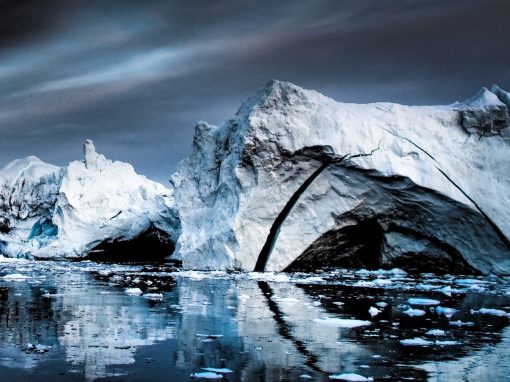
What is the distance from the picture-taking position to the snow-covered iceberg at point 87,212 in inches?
938

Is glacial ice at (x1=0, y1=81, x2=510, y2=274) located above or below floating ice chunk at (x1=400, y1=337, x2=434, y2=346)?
above

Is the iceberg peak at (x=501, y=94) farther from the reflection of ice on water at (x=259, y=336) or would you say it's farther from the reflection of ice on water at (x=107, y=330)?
the reflection of ice on water at (x=107, y=330)

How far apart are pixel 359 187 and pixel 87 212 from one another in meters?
13.9

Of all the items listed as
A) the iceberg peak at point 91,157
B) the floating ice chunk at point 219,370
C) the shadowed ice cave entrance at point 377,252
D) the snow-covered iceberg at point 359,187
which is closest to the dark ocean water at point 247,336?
the floating ice chunk at point 219,370

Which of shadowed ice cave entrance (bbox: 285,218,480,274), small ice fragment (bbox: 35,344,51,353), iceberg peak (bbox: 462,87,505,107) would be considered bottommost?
small ice fragment (bbox: 35,344,51,353)

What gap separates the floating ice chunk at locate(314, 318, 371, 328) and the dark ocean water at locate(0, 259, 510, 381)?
0.01 m

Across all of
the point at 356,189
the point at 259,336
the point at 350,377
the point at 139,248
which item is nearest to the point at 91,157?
the point at 139,248

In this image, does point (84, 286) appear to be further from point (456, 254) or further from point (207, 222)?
point (456, 254)

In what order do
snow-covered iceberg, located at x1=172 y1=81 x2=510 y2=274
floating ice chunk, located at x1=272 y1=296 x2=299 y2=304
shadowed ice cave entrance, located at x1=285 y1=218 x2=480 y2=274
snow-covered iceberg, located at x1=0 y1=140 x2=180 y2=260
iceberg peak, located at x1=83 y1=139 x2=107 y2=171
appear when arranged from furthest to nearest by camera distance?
iceberg peak, located at x1=83 y1=139 x2=107 y2=171
snow-covered iceberg, located at x1=0 y1=140 x2=180 y2=260
shadowed ice cave entrance, located at x1=285 y1=218 x2=480 y2=274
snow-covered iceberg, located at x1=172 y1=81 x2=510 y2=274
floating ice chunk, located at x1=272 y1=296 x2=299 y2=304

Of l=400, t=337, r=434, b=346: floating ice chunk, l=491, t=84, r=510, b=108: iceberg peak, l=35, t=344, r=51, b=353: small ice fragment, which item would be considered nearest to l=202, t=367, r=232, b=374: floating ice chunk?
l=35, t=344, r=51, b=353: small ice fragment

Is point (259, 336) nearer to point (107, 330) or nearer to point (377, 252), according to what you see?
point (107, 330)

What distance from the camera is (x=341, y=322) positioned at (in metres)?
5.59

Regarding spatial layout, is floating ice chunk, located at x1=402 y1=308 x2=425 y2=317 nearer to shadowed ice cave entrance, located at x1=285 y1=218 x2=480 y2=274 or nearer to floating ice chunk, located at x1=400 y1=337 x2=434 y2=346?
floating ice chunk, located at x1=400 y1=337 x2=434 y2=346

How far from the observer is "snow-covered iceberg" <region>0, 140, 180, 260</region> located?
2381cm
